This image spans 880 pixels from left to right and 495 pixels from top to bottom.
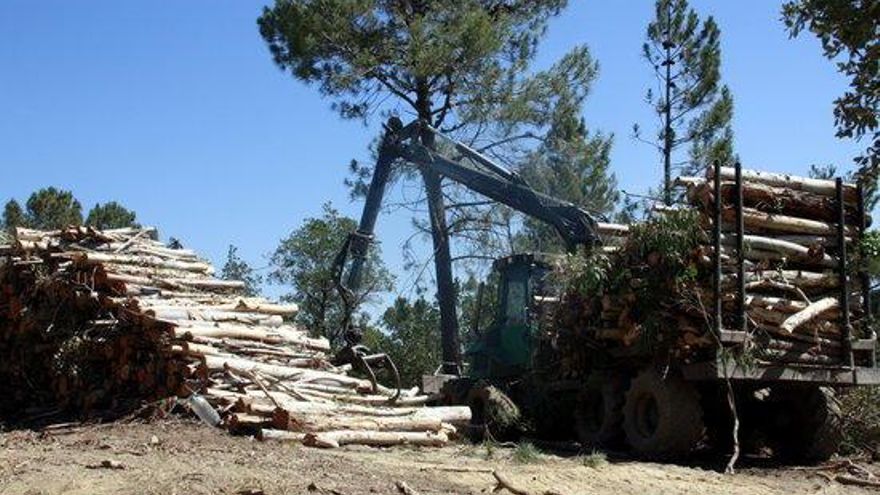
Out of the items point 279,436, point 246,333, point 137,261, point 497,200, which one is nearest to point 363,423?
point 279,436

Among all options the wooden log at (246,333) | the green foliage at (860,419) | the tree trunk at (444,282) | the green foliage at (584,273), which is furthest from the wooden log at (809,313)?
the tree trunk at (444,282)

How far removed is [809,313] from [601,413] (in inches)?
121

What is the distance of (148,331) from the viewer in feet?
41.1

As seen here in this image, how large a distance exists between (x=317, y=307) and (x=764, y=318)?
1718 cm

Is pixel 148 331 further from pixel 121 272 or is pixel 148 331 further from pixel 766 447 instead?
pixel 766 447

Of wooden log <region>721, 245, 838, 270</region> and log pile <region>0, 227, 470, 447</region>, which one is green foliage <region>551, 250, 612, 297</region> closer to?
wooden log <region>721, 245, 838, 270</region>

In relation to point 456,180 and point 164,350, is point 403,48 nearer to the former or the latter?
point 456,180

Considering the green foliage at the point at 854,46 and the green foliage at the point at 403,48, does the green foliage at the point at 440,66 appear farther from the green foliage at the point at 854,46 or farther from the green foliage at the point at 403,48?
the green foliage at the point at 854,46

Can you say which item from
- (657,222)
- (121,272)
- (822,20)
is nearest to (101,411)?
(121,272)

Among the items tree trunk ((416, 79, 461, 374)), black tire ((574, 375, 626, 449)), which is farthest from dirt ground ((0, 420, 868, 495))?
tree trunk ((416, 79, 461, 374))

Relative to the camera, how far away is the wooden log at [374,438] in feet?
35.0

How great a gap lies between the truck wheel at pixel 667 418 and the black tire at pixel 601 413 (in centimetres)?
65

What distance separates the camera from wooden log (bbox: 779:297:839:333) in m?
11.8

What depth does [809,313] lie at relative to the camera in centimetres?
1195
